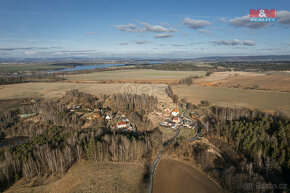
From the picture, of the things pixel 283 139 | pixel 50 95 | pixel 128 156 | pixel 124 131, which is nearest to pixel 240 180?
pixel 283 139

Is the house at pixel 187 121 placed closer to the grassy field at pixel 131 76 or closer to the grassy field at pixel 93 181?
the grassy field at pixel 93 181

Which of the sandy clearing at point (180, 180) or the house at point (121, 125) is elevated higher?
the house at point (121, 125)

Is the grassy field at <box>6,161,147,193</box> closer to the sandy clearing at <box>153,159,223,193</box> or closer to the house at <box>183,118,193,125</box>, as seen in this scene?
the sandy clearing at <box>153,159,223,193</box>

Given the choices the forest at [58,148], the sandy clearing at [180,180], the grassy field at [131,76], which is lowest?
the sandy clearing at [180,180]

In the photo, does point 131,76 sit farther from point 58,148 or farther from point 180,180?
point 180,180

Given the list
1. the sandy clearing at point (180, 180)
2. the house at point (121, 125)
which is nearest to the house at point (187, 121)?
the house at point (121, 125)

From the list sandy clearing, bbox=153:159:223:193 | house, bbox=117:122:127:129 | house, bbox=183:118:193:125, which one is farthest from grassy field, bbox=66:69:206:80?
sandy clearing, bbox=153:159:223:193
